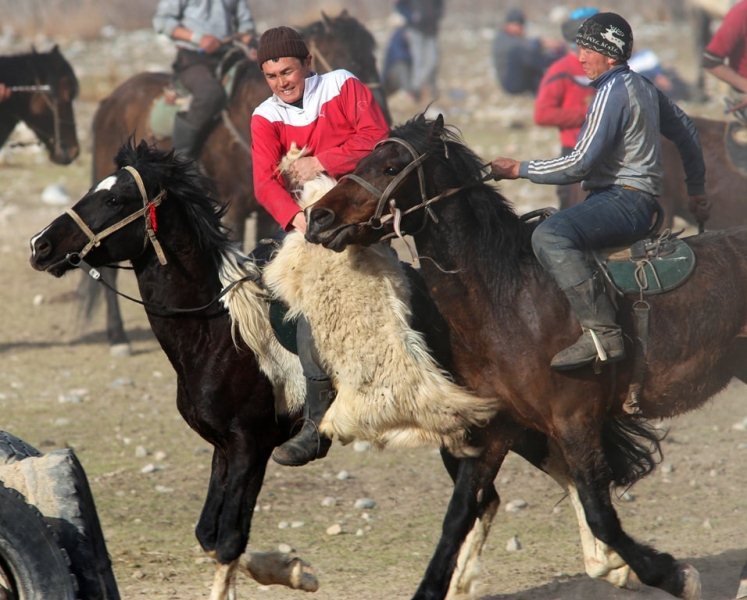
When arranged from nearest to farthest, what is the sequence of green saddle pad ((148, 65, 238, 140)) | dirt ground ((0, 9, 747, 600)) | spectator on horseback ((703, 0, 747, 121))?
dirt ground ((0, 9, 747, 600))
spectator on horseback ((703, 0, 747, 121))
green saddle pad ((148, 65, 238, 140))

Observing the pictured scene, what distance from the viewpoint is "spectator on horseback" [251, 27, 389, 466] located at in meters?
5.54

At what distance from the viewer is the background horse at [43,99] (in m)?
11.7

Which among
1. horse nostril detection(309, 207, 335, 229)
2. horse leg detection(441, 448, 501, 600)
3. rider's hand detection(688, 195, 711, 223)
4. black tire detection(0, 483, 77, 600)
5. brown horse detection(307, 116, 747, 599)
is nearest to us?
black tire detection(0, 483, 77, 600)

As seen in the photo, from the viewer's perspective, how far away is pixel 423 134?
530 centimetres

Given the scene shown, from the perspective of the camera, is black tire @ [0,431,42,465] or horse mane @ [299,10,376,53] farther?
horse mane @ [299,10,376,53]

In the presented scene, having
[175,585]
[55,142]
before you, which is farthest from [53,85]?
[175,585]

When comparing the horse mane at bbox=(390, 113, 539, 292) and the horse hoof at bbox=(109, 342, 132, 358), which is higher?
the horse mane at bbox=(390, 113, 539, 292)

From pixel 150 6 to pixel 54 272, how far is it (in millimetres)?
29767

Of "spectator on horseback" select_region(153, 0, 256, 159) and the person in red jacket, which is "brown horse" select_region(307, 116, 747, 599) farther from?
"spectator on horseback" select_region(153, 0, 256, 159)

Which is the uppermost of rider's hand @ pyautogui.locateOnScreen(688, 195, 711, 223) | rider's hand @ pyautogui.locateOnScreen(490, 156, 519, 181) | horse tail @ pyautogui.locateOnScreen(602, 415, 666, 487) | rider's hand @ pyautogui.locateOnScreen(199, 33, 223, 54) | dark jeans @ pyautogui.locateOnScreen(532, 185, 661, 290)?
rider's hand @ pyautogui.locateOnScreen(490, 156, 519, 181)

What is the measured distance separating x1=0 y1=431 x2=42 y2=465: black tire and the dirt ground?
3.02 feet

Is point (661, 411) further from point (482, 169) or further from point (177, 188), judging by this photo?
point (177, 188)

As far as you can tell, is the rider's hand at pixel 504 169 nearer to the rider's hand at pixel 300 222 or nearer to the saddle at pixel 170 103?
the rider's hand at pixel 300 222

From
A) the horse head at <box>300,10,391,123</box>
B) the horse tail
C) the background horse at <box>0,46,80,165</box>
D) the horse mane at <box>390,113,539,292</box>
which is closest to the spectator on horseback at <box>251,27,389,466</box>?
the horse mane at <box>390,113,539,292</box>
